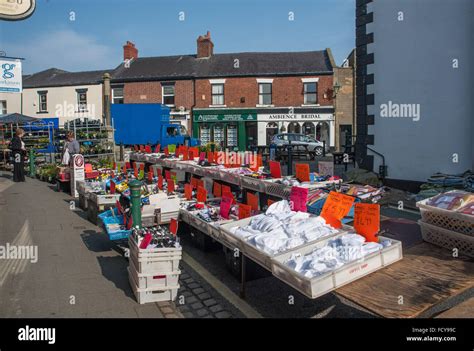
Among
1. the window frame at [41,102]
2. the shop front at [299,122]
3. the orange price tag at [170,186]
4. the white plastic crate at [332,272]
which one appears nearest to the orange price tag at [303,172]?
the orange price tag at [170,186]

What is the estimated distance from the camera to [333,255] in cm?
Result: 417

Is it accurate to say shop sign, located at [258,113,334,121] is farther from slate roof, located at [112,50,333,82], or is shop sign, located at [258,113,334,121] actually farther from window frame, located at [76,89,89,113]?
window frame, located at [76,89,89,113]

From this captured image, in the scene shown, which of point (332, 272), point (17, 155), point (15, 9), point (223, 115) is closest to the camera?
point (332, 272)

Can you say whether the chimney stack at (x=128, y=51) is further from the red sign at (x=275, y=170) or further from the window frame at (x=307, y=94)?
the red sign at (x=275, y=170)

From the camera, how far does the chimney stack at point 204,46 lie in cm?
3319

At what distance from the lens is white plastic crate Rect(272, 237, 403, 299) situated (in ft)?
12.0

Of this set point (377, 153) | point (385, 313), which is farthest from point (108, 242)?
point (377, 153)

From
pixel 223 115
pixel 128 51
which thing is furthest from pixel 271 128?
pixel 128 51

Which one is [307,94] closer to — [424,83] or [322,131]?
[322,131]

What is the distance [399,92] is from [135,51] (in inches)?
1165

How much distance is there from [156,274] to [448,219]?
3.33 m
